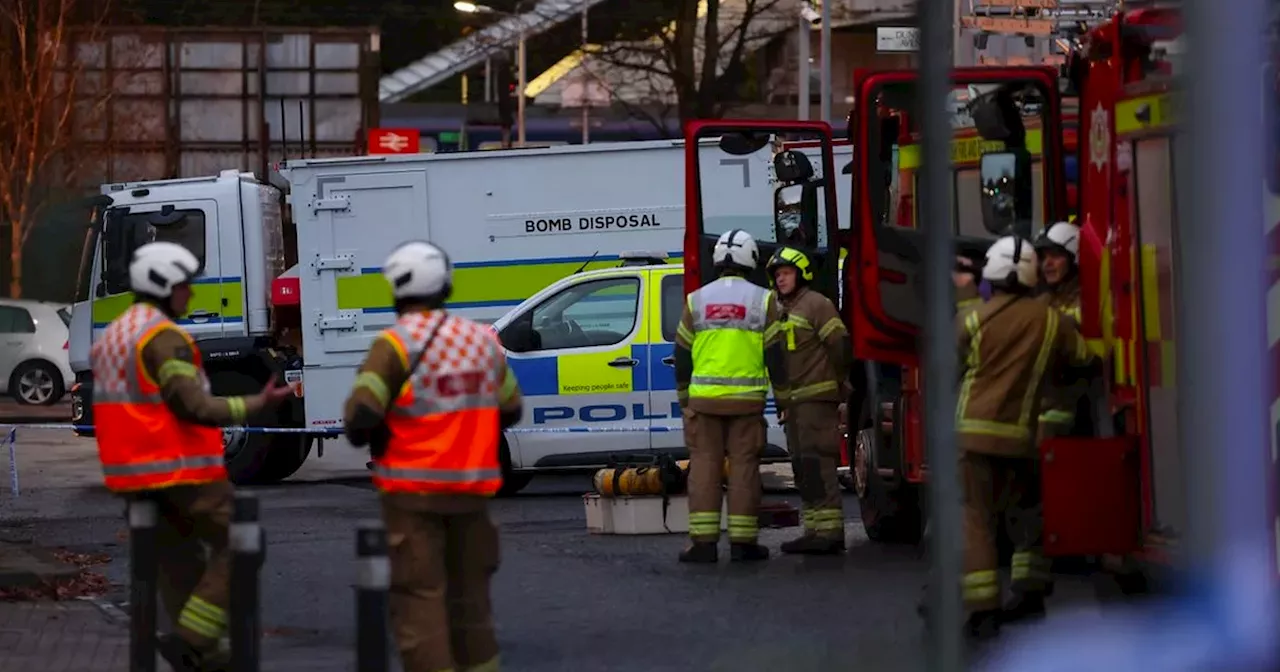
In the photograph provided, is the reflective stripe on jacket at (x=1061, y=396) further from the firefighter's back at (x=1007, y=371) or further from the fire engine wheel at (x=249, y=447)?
the fire engine wheel at (x=249, y=447)

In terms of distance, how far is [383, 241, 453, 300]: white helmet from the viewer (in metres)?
7.20

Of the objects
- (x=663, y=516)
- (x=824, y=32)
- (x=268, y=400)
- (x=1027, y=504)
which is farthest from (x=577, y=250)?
(x=824, y=32)

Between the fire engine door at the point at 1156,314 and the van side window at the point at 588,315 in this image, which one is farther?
the van side window at the point at 588,315

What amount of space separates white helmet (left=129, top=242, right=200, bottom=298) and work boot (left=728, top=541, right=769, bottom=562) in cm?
481

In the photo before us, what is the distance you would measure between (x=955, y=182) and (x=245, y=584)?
5.63 metres

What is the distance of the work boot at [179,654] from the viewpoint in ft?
25.7

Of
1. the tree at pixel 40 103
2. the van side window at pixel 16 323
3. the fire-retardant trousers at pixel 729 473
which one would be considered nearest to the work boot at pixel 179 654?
the fire-retardant trousers at pixel 729 473

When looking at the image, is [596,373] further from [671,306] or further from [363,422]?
[363,422]

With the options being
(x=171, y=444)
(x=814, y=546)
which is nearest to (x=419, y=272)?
(x=171, y=444)

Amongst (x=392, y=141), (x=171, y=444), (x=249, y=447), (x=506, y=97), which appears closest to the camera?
(x=171, y=444)

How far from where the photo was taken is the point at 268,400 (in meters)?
7.95

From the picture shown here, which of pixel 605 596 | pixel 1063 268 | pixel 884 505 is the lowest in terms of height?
pixel 605 596

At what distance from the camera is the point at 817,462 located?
1230 centimetres

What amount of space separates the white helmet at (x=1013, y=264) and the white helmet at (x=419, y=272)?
2.87 meters
